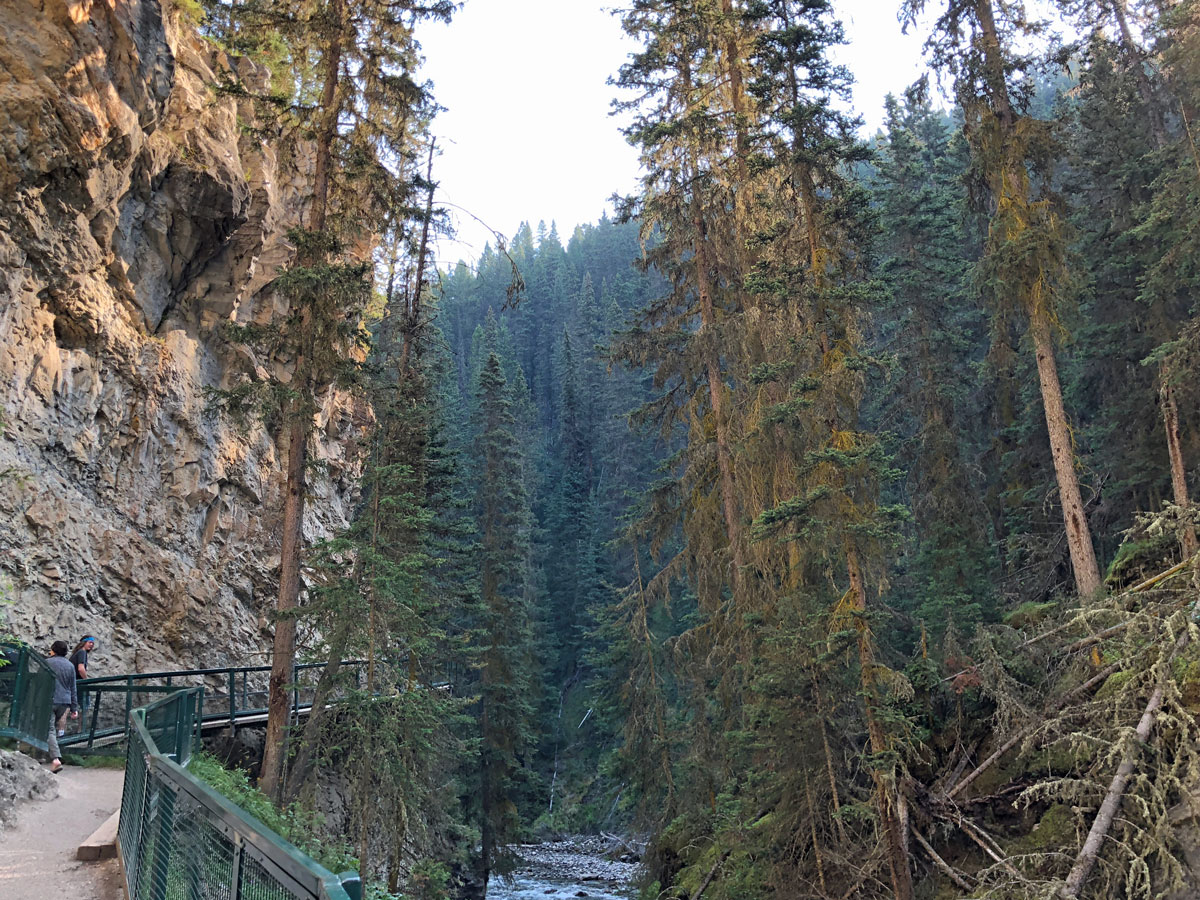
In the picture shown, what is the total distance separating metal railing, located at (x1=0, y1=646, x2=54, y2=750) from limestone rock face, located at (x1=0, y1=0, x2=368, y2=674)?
122cm

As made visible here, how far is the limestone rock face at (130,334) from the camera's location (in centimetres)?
1352

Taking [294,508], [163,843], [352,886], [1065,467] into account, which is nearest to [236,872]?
[352,886]

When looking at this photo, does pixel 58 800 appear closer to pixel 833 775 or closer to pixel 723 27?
pixel 833 775

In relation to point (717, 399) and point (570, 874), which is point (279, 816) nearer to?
point (717, 399)

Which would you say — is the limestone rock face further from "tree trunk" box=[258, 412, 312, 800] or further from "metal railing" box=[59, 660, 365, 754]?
"tree trunk" box=[258, 412, 312, 800]

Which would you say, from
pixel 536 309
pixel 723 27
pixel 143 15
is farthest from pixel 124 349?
pixel 536 309

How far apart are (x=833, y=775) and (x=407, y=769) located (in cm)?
618

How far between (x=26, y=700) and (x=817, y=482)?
11574 mm

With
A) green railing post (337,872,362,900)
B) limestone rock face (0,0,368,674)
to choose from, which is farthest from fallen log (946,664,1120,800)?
limestone rock face (0,0,368,674)

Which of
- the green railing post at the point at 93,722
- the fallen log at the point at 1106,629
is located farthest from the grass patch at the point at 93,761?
the fallen log at the point at 1106,629

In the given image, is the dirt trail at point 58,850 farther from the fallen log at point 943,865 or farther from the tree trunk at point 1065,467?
the tree trunk at point 1065,467

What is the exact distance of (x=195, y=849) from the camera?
4086 mm

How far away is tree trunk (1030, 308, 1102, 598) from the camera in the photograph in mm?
12319

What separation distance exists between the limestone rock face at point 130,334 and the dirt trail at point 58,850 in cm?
372
